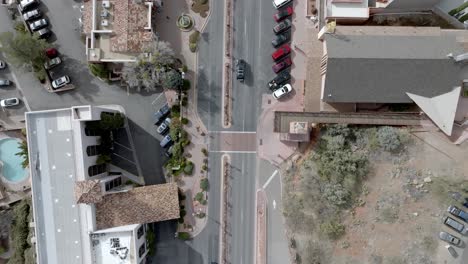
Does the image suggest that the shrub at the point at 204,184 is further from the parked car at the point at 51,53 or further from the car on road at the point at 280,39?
the parked car at the point at 51,53

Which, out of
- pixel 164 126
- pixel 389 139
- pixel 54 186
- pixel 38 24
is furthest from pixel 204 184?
pixel 38 24

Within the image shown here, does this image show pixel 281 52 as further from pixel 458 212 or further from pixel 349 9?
pixel 458 212

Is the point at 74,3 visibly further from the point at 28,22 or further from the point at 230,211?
the point at 230,211

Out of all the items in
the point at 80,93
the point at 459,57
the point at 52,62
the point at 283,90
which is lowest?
the point at 80,93

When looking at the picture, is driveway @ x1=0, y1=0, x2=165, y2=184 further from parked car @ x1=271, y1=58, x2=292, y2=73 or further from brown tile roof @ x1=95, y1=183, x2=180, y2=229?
parked car @ x1=271, y1=58, x2=292, y2=73

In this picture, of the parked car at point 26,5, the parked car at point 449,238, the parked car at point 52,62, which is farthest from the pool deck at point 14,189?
the parked car at point 449,238

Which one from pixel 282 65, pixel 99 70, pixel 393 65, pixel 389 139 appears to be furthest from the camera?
pixel 282 65
